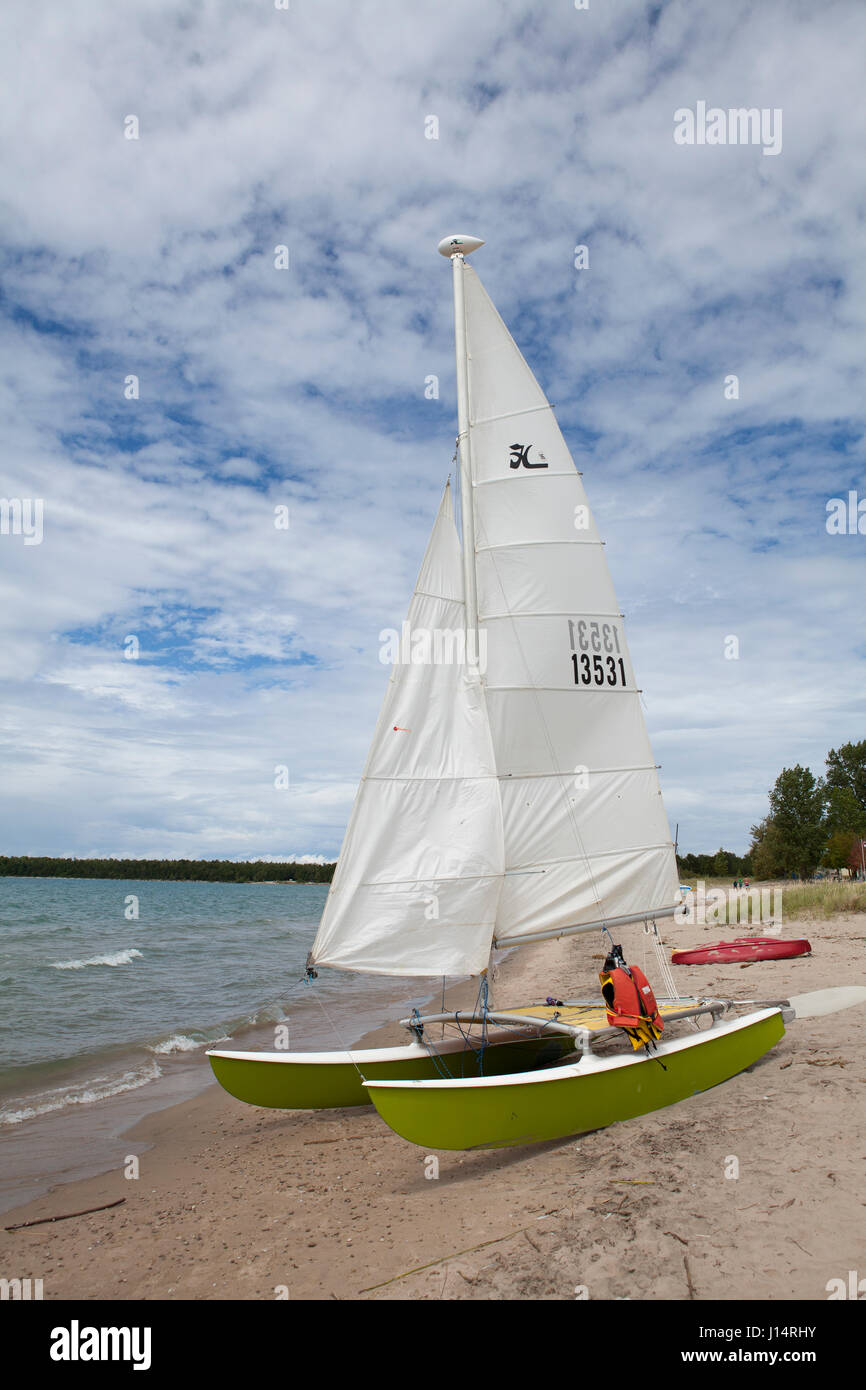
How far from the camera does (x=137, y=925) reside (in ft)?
116

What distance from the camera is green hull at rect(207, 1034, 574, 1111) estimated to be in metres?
7.15

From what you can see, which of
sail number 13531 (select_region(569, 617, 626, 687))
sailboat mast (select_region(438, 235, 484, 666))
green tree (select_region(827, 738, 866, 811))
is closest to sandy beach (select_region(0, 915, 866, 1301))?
sail number 13531 (select_region(569, 617, 626, 687))

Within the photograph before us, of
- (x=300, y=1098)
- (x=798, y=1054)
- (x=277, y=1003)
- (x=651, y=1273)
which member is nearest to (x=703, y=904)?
(x=277, y=1003)

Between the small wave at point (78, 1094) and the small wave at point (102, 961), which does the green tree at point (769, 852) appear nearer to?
the small wave at point (102, 961)

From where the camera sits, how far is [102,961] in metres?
20.9

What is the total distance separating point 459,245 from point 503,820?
19.8ft

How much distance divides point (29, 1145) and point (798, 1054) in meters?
7.79

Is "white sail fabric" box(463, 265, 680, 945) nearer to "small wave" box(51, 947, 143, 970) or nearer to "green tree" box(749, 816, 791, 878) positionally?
"small wave" box(51, 947, 143, 970)

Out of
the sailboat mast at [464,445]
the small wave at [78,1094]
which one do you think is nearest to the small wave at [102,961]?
the small wave at [78,1094]

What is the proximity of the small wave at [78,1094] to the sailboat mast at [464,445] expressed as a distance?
7.27 m

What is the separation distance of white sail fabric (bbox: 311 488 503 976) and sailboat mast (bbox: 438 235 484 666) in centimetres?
28
